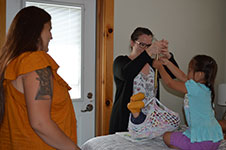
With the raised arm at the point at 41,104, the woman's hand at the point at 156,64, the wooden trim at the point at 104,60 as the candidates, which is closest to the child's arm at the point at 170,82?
the woman's hand at the point at 156,64

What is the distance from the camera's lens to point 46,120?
3.04ft

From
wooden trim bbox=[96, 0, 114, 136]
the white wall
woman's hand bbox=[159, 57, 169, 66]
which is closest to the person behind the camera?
woman's hand bbox=[159, 57, 169, 66]

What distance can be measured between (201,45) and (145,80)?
4.68ft

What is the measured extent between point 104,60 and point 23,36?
1.35 metres

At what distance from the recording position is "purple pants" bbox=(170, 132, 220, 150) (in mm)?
1545

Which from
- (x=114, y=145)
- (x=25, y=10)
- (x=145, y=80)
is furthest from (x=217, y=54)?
(x=25, y=10)

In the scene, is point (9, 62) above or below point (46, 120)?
above

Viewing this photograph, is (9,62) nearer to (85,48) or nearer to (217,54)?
(85,48)

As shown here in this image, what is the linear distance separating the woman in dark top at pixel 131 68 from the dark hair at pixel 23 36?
3.06 ft

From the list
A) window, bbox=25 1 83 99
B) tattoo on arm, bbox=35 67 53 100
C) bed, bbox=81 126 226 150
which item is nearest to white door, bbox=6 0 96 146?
window, bbox=25 1 83 99

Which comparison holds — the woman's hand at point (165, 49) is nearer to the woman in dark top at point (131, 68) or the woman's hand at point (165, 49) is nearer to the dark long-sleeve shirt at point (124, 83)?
the woman in dark top at point (131, 68)

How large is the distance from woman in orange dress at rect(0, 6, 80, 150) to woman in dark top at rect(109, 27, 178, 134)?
84cm

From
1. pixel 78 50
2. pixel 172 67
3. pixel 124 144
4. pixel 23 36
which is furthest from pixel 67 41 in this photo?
pixel 23 36

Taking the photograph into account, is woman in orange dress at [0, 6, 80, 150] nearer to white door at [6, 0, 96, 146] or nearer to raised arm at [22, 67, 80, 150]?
raised arm at [22, 67, 80, 150]
